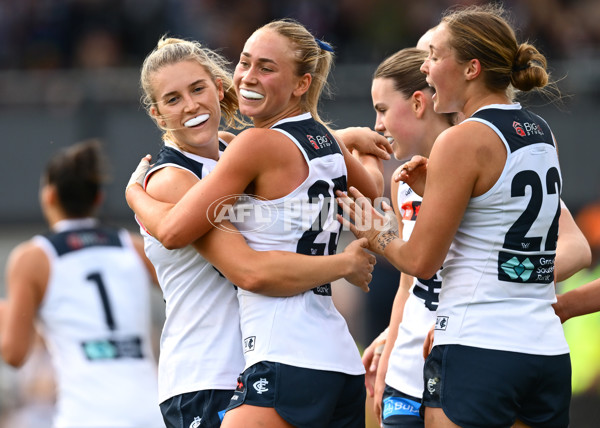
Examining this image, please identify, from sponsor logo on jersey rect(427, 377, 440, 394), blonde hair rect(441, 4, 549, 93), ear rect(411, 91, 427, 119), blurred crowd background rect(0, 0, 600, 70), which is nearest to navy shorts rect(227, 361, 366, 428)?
sponsor logo on jersey rect(427, 377, 440, 394)

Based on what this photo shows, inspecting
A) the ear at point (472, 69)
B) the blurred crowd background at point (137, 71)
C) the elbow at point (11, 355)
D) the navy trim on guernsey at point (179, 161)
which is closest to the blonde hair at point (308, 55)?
the navy trim on guernsey at point (179, 161)

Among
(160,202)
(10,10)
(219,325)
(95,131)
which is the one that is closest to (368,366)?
(219,325)

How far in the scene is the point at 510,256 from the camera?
122 inches

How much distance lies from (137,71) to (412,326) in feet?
25.3

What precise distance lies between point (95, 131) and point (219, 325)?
25.3 ft

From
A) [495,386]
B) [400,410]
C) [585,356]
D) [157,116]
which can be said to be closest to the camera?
[495,386]

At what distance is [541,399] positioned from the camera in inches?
123

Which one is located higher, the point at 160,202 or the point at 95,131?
the point at 160,202

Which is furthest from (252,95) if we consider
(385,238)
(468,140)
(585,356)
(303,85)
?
(585,356)

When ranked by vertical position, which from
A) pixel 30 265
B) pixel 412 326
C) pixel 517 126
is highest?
pixel 517 126

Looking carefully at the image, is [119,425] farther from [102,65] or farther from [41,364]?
[102,65]

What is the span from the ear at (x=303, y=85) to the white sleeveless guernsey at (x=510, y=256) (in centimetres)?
66

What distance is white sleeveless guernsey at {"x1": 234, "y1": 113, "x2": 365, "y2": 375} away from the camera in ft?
10.3

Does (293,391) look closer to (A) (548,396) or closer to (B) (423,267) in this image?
(B) (423,267)
